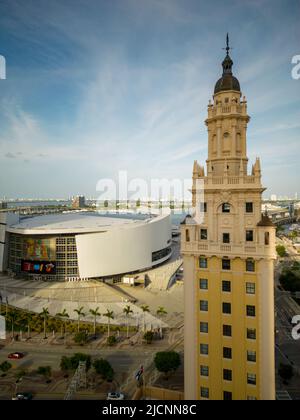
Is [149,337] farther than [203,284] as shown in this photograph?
Yes

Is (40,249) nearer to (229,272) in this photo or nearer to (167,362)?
(167,362)

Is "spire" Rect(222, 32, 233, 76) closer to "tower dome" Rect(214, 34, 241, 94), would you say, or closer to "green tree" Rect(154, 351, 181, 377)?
"tower dome" Rect(214, 34, 241, 94)

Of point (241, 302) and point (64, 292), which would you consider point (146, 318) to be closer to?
point (64, 292)

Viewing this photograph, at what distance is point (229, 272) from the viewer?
95.5 feet

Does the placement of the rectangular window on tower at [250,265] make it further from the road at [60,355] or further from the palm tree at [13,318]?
the palm tree at [13,318]

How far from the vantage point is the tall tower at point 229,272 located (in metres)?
27.9

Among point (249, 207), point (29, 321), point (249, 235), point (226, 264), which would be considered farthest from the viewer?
point (29, 321)

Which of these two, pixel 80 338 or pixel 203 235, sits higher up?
pixel 203 235

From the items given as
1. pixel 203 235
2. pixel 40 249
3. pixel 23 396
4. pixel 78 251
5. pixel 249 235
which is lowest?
pixel 23 396

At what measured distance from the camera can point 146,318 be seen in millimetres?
66062

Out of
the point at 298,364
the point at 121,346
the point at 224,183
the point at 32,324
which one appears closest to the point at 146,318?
the point at 121,346

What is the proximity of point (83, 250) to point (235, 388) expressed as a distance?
215 feet

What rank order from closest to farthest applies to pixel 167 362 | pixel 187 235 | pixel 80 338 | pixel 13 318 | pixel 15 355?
pixel 187 235
pixel 167 362
pixel 15 355
pixel 80 338
pixel 13 318

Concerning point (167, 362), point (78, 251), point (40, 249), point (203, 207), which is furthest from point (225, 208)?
point (40, 249)
